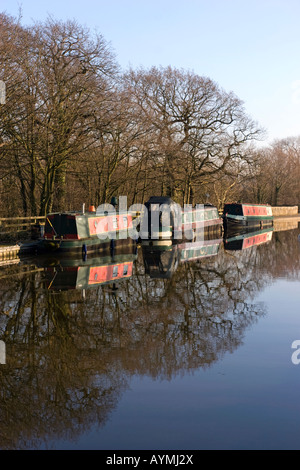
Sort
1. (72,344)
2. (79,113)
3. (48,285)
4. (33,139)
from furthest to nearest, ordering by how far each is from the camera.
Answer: (79,113) → (33,139) → (48,285) → (72,344)

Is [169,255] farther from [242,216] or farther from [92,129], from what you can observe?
[242,216]

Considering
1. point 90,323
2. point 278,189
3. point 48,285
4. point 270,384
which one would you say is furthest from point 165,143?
point 278,189

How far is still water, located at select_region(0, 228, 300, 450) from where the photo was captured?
19.6 feet

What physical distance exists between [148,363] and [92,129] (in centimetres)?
2148

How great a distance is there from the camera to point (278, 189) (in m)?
74.1

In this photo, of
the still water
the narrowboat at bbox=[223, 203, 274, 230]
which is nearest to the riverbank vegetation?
the narrowboat at bbox=[223, 203, 274, 230]

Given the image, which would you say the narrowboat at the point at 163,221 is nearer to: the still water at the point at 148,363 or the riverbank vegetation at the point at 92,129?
the riverbank vegetation at the point at 92,129

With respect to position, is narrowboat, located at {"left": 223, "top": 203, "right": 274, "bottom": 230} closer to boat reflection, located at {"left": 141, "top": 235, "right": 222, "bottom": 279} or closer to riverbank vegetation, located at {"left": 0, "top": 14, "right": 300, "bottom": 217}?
riverbank vegetation, located at {"left": 0, "top": 14, "right": 300, "bottom": 217}

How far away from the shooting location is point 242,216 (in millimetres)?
42625

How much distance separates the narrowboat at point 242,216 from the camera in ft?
137

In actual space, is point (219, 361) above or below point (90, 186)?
below

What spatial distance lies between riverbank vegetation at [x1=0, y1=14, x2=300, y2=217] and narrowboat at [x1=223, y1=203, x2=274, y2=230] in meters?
2.92
